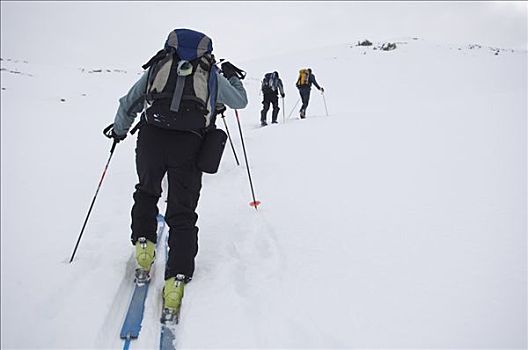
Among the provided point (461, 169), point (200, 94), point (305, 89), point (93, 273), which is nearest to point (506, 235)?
point (461, 169)

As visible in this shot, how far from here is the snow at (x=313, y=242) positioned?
2424 millimetres

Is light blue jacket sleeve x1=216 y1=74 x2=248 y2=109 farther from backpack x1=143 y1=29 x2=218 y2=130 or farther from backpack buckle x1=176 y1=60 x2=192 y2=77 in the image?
backpack buckle x1=176 y1=60 x2=192 y2=77

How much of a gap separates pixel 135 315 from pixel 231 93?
194 centimetres

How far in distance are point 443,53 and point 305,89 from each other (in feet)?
56.7

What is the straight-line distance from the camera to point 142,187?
3.04m

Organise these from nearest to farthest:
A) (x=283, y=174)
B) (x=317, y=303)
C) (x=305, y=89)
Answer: (x=317, y=303)
(x=283, y=174)
(x=305, y=89)

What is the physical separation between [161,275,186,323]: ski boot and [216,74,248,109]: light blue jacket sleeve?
152cm

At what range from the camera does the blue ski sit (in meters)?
2.56

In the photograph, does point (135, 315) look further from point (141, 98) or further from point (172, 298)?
point (141, 98)

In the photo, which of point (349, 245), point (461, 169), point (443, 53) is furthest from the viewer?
point (443, 53)

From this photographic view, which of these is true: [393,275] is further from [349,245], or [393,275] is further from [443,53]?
[443,53]

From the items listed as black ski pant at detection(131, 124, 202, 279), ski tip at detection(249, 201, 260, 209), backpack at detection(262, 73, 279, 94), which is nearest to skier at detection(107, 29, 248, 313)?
black ski pant at detection(131, 124, 202, 279)

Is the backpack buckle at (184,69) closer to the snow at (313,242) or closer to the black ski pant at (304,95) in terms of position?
the snow at (313,242)

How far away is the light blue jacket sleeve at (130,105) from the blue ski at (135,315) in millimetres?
1426
